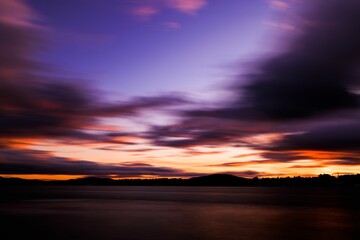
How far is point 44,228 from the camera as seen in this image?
40.4 m

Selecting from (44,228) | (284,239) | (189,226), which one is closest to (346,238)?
(284,239)

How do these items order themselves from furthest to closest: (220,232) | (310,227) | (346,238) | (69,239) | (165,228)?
(310,227) < (165,228) < (220,232) < (346,238) < (69,239)

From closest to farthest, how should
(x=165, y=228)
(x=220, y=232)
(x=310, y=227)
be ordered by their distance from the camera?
1. (x=220, y=232)
2. (x=165, y=228)
3. (x=310, y=227)

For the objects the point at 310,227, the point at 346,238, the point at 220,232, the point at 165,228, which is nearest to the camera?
the point at 346,238

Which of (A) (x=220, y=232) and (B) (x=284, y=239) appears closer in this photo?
(B) (x=284, y=239)

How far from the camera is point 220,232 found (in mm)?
39594

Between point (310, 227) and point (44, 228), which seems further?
point (310, 227)

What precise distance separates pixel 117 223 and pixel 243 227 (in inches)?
591

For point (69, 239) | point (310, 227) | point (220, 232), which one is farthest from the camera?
point (310, 227)

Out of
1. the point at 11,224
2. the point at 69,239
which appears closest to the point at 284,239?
the point at 69,239

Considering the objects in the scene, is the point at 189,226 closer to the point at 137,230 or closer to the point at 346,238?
the point at 137,230

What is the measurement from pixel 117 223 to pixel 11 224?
1189 centimetres

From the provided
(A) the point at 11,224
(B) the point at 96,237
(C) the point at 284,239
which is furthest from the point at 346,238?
(A) the point at 11,224

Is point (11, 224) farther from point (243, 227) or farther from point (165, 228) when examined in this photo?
point (243, 227)
